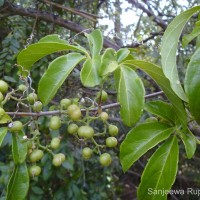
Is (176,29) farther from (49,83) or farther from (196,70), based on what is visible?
(49,83)

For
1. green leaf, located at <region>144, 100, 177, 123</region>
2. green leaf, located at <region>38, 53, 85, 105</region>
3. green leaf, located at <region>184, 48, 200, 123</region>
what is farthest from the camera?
green leaf, located at <region>144, 100, 177, 123</region>

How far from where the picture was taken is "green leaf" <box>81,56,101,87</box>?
0.77m

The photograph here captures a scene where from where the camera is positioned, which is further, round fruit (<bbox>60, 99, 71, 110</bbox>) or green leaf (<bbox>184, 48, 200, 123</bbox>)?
round fruit (<bbox>60, 99, 71, 110</bbox>)

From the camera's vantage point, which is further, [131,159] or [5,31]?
[5,31]

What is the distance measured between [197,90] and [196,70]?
0.04m

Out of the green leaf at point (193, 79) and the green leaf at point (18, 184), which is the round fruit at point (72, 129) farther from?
the green leaf at point (193, 79)

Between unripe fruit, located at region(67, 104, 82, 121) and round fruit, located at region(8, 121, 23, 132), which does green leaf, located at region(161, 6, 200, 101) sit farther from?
round fruit, located at region(8, 121, 23, 132)

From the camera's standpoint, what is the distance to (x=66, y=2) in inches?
87.8

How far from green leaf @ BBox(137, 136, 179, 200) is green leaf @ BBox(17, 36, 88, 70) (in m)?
0.33

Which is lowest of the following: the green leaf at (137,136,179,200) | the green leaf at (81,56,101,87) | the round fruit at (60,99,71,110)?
the green leaf at (137,136,179,200)

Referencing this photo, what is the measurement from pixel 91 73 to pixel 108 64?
0.04 m

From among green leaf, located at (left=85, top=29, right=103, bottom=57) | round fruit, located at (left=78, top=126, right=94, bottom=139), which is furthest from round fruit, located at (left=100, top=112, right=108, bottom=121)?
green leaf, located at (left=85, top=29, right=103, bottom=57)

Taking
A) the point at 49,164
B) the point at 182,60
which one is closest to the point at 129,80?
the point at 49,164

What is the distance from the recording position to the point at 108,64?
799 mm
